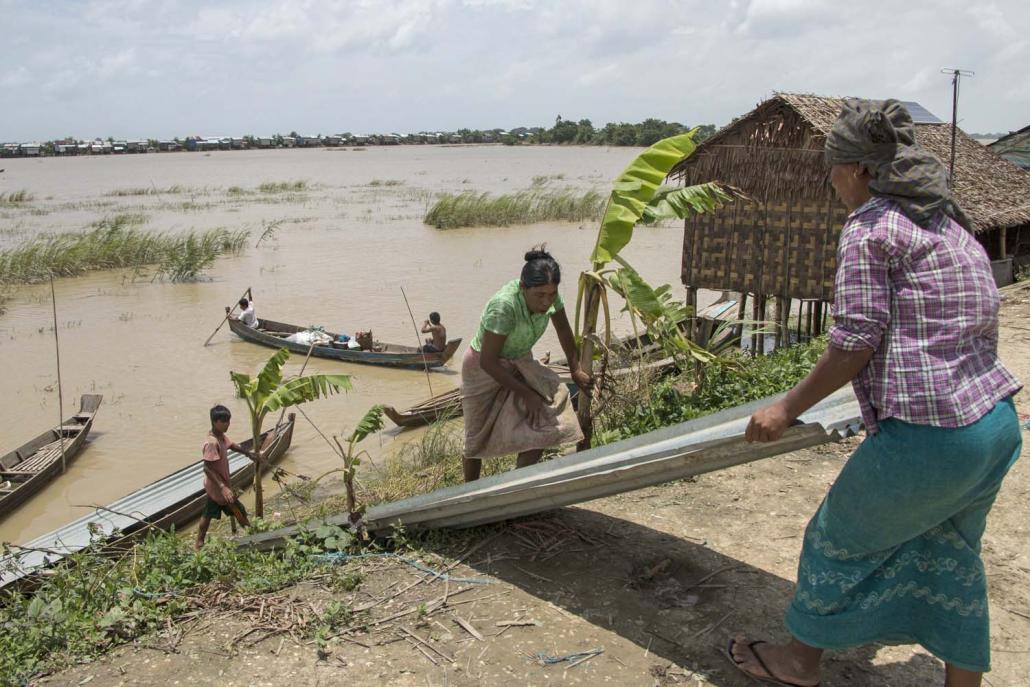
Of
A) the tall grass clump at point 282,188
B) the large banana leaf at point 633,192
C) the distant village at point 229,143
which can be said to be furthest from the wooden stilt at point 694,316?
the distant village at point 229,143

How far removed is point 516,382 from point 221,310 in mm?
13441

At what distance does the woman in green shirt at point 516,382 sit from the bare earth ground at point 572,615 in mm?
396

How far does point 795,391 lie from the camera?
2088 millimetres

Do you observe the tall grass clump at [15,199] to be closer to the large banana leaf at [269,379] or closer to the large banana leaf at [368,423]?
the large banana leaf at [269,379]

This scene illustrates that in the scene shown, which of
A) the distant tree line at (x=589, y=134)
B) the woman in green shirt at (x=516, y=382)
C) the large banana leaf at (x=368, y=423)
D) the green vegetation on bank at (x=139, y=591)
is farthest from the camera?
the distant tree line at (x=589, y=134)

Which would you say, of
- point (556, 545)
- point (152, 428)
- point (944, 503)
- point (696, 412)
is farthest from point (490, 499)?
point (152, 428)

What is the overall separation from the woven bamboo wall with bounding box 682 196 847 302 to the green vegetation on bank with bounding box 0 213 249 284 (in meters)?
12.8

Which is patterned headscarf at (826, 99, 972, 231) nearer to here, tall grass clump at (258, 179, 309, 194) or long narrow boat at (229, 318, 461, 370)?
long narrow boat at (229, 318, 461, 370)

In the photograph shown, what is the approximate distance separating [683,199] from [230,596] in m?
3.67

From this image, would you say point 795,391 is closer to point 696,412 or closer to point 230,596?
point 230,596

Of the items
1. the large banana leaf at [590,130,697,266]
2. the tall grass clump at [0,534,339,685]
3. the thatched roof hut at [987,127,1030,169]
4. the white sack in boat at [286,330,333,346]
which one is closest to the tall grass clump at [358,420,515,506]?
the tall grass clump at [0,534,339,685]

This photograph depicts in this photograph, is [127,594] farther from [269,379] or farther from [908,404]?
[908,404]

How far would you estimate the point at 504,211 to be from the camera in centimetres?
2519

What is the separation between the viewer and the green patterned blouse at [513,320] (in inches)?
141
